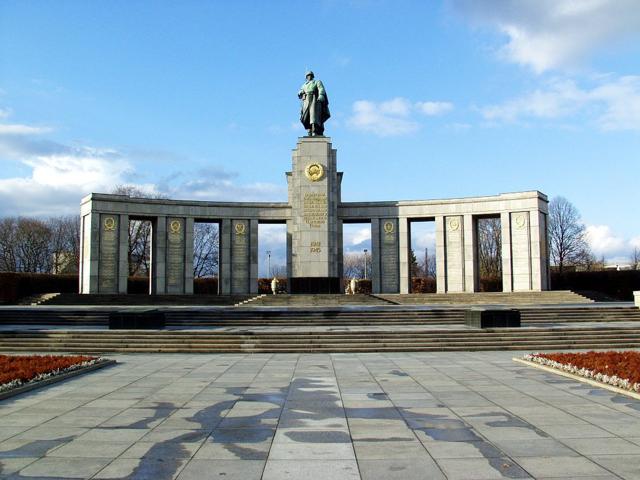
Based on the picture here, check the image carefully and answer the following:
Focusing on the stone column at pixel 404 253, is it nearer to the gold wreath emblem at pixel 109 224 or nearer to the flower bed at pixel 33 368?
the gold wreath emblem at pixel 109 224

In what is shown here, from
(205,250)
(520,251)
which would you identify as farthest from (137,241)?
(520,251)

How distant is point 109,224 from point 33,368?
3268 cm

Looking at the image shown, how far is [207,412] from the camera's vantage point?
10117 mm

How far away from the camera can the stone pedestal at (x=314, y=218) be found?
43.5 m

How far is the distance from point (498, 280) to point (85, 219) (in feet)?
120

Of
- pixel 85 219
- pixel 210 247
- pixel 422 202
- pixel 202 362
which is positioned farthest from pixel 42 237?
pixel 202 362

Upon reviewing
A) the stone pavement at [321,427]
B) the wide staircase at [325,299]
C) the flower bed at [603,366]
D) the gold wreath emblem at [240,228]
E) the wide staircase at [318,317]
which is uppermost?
the gold wreath emblem at [240,228]

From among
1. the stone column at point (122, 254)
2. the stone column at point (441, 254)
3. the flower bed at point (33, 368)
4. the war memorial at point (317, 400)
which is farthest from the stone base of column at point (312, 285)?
the flower bed at point (33, 368)

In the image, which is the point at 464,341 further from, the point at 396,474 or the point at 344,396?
the point at 396,474

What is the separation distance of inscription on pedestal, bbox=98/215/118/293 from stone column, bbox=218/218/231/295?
789 cm

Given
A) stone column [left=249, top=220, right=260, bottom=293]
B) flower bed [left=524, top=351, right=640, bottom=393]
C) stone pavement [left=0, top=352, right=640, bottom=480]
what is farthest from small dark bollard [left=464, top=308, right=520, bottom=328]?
stone column [left=249, top=220, right=260, bottom=293]

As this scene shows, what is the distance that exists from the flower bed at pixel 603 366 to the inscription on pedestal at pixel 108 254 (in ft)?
116

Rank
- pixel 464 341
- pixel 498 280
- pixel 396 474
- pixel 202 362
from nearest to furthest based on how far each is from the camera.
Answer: pixel 396 474
pixel 202 362
pixel 464 341
pixel 498 280

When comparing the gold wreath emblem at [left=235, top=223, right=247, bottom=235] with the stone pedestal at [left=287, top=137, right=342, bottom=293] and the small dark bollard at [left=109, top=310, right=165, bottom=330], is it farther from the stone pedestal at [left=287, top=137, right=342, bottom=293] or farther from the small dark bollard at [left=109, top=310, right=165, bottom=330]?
the small dark bollard at [left=109, top=310, right=165, bottom=330]
